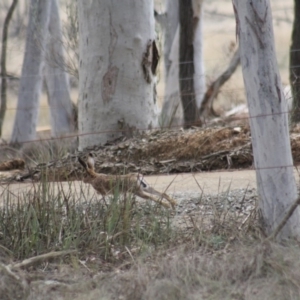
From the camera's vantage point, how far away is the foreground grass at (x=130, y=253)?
5.67 meters

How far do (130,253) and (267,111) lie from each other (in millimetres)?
1526

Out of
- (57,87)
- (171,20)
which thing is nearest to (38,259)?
(57,87)

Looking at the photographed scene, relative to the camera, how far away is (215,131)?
36.3 feet

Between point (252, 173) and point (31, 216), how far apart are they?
3.46 meters

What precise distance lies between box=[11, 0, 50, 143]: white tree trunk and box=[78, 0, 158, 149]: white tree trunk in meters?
10.8

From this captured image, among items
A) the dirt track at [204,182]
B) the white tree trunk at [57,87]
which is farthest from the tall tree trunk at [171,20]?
the dirt track at [204,182]

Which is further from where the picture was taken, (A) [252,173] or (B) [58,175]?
(A) [252,173]

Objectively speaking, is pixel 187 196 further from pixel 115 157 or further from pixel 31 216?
pixel 115 157

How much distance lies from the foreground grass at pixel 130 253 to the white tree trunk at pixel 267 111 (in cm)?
30

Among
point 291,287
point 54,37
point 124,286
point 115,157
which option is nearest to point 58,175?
point 124,286

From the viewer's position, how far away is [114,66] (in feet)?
38.9

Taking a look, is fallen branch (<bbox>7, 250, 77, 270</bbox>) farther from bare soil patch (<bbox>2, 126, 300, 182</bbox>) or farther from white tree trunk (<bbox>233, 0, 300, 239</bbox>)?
bare soil patch (<bbox>2, 126, 300, 182</bbox>)

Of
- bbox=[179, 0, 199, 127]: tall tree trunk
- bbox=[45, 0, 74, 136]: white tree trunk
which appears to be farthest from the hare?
bbox=[45, 0, 74, 136]: white tree trunk

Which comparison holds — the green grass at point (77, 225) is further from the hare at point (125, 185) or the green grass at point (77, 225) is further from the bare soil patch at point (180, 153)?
the bare soil patch at point (180, 153)
